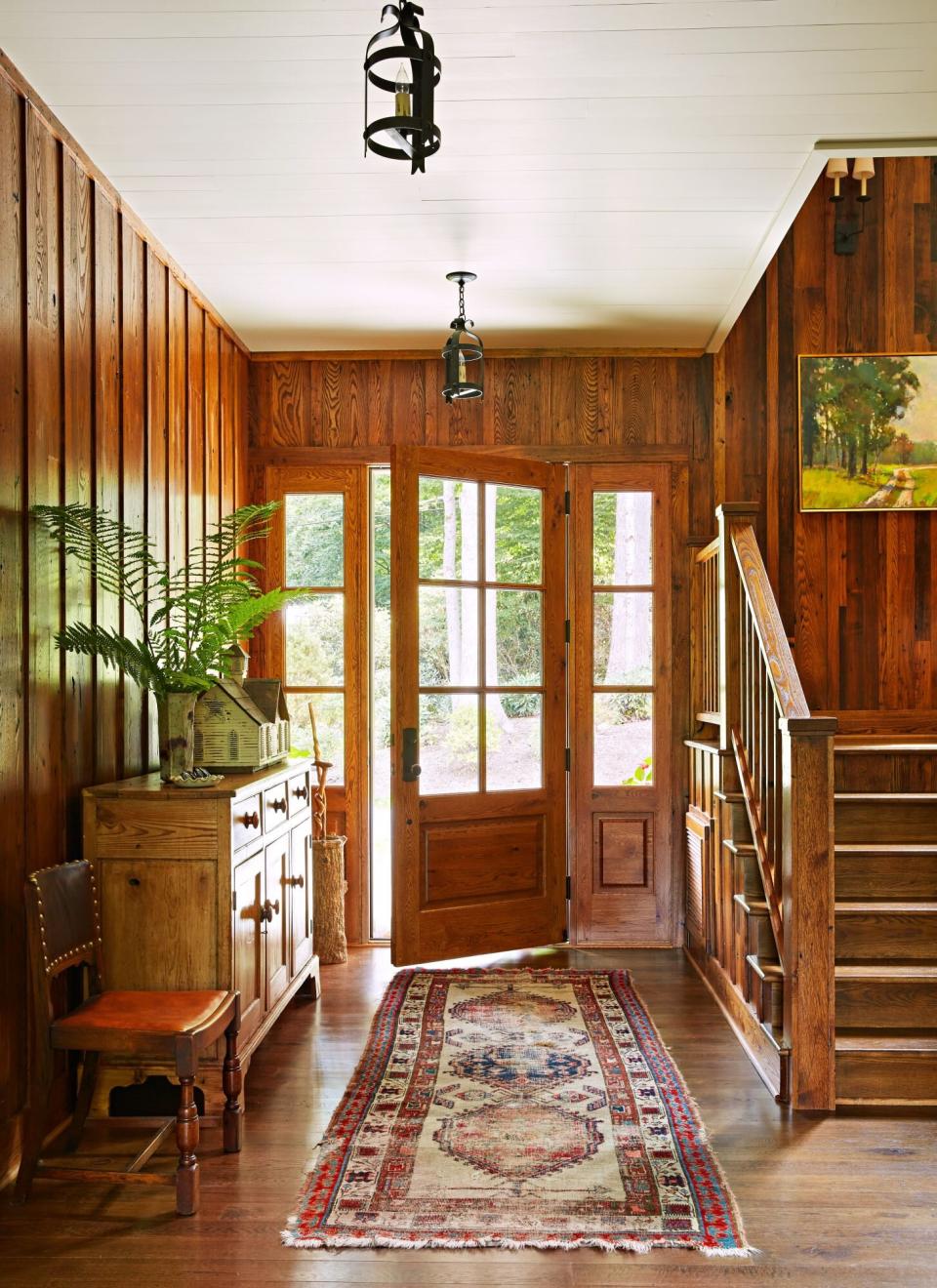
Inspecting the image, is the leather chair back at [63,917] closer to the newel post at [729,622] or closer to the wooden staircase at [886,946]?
the wooden staircase at [886,946]

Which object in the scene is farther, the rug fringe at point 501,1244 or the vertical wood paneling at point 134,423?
the vertical wood paneling at point 134,423

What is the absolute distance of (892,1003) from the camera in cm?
344

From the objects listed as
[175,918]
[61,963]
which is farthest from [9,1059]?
[175,918]

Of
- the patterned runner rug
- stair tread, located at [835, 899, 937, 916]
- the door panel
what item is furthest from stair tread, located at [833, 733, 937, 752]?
the patterned runner rug

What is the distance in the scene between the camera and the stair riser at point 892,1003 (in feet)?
11.3

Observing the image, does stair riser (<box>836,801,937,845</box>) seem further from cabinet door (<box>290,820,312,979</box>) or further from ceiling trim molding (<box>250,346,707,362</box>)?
ceiling trim molding (<box>250,346,707,362</box>)

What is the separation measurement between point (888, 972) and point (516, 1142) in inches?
52.7

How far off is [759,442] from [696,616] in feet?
2.98

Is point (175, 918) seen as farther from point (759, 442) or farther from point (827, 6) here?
point (759, 442)

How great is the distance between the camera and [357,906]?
5320 millimetres

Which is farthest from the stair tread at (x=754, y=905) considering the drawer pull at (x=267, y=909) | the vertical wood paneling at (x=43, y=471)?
the vertical wood paneling at (x=43, y=471)

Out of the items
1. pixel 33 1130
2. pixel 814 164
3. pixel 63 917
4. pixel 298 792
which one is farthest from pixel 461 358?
pixel 33 1130

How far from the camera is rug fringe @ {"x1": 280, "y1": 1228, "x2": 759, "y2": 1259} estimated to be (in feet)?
8.10

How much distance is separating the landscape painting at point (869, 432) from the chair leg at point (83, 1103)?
3929 mm
